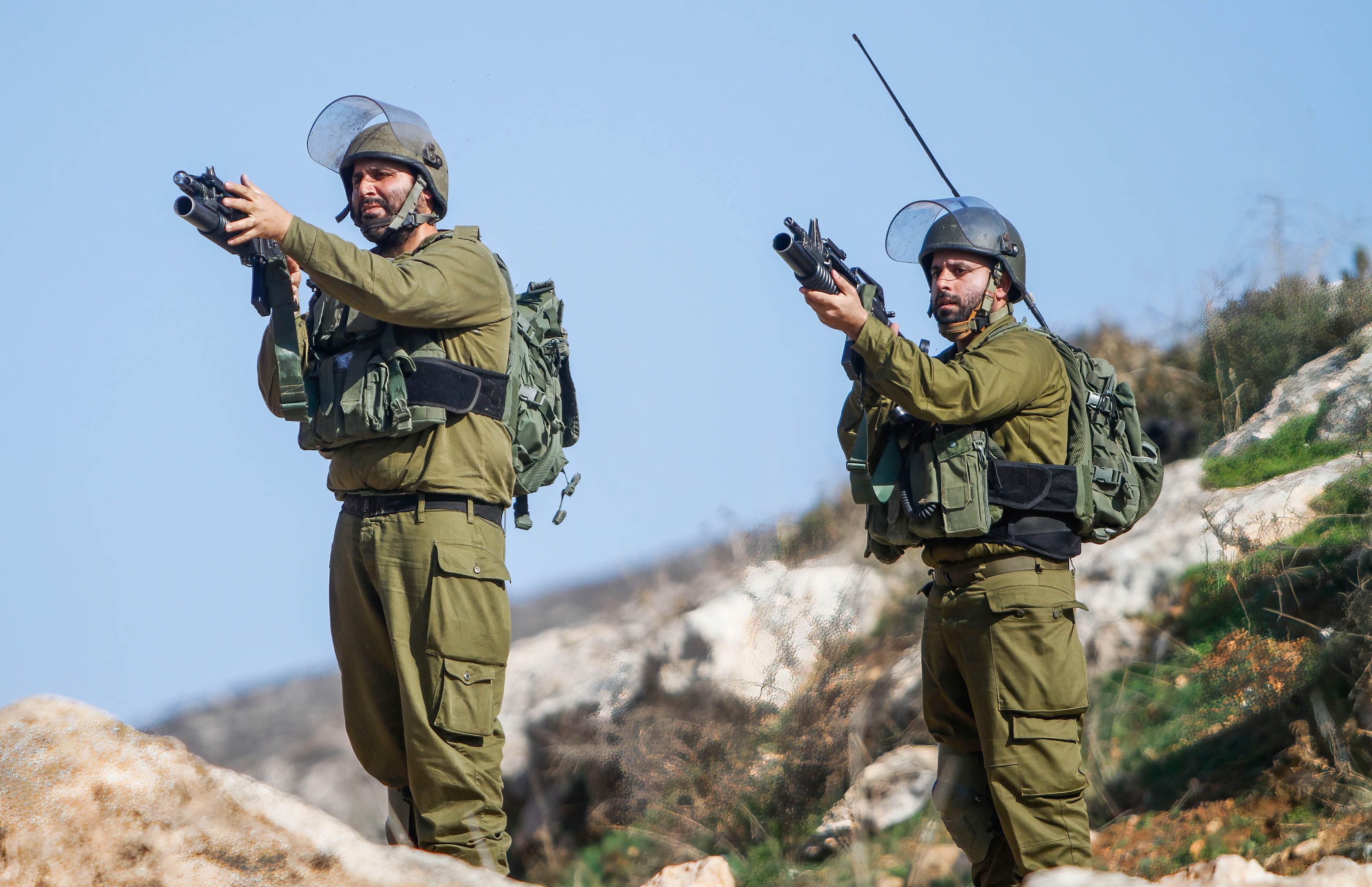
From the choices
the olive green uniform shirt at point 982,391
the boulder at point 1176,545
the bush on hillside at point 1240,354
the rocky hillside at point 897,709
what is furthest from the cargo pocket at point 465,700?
the bush on hillside at point 1240,354

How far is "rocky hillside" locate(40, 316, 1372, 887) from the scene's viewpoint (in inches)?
240

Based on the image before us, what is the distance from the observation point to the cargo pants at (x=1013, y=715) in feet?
13.7

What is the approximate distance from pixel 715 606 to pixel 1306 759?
3540 millimetres

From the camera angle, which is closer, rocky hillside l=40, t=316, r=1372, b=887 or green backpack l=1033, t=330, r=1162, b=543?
green backpack l=1033, t=330, r=1162, b=543

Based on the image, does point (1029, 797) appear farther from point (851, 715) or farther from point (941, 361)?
point (851, 715)

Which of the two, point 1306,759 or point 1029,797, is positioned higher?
point 1029,797

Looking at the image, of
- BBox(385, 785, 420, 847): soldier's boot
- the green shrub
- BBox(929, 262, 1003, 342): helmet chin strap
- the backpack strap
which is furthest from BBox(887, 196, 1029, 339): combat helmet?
the green shrub

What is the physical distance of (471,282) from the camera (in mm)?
4406

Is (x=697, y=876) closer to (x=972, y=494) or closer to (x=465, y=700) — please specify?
(x=465, y=700)

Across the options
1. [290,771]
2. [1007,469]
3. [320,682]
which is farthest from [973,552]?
[320,682]

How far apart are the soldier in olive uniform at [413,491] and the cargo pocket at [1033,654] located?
1679 mm

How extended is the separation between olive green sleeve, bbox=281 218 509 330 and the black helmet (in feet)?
5.19

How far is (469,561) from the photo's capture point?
4.26 metres

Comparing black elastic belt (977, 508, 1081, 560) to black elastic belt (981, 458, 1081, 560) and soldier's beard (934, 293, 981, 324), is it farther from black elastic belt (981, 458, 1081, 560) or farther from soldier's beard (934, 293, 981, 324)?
soldier's beard (934, 293, 981, 324)
